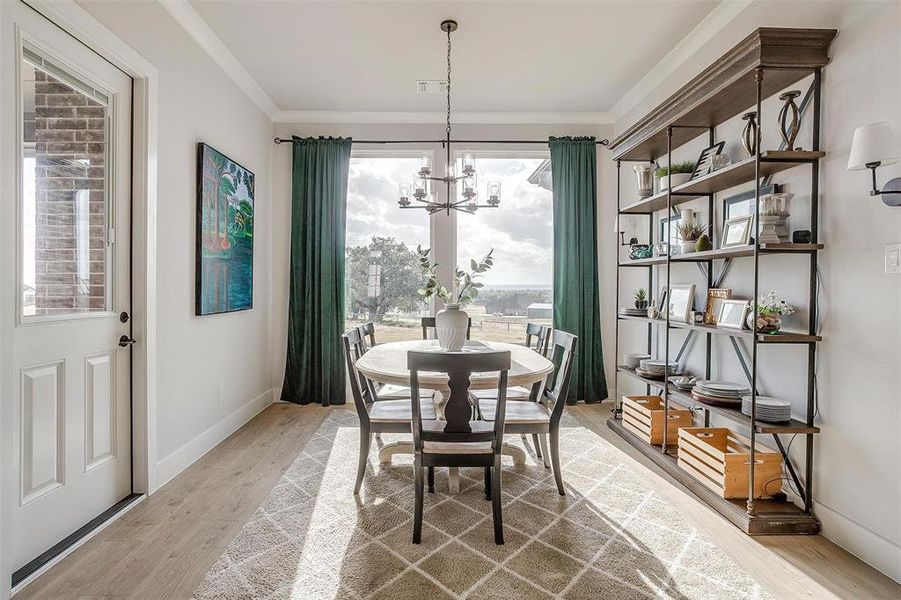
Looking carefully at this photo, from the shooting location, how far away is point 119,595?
5.69 ft

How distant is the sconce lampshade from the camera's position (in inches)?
71.4

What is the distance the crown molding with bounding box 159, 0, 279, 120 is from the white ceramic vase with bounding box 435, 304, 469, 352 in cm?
239

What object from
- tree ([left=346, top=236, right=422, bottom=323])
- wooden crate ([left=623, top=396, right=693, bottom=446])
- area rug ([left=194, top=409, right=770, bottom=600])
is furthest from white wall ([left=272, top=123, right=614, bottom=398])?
area rug ([left=194, top=409, right=770, bottom=600])

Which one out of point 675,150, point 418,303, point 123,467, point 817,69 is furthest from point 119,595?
point 675,150

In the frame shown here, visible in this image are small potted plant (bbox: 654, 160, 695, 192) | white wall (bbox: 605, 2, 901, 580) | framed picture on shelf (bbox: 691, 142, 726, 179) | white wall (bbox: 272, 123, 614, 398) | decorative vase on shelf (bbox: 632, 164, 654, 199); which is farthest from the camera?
white wall (bbox: 272, 123, 614, 398)

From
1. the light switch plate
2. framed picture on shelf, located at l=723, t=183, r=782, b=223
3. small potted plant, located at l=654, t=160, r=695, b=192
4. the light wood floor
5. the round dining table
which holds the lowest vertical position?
the light wood floor

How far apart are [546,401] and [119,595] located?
237cm

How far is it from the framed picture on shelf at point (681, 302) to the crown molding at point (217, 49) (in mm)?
3490

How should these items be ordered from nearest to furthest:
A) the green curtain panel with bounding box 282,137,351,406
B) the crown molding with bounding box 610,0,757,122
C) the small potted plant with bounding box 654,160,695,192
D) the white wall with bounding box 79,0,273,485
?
the white wall with bounding box 79,0,273,485 → the crown molding with bounding box 610,0,757,122 → the small potted plant with bounding box 654,160,695,192 → the green curtain panel with bounding box 282,137,351,406

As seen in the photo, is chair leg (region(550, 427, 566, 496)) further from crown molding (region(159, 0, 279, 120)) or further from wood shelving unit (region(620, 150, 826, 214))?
crown molding (region(159, 0, 279, 120))

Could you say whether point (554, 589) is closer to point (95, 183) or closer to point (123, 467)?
point (123, 467)

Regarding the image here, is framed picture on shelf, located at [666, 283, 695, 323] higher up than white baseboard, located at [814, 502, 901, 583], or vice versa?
framed picture on shelf, located at [666, 283, 695, 323]

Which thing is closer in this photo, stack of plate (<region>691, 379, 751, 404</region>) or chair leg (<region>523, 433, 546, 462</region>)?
stack of plate (<region>691, 379, 751, 404</region>)

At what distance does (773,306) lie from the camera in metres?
2.32
